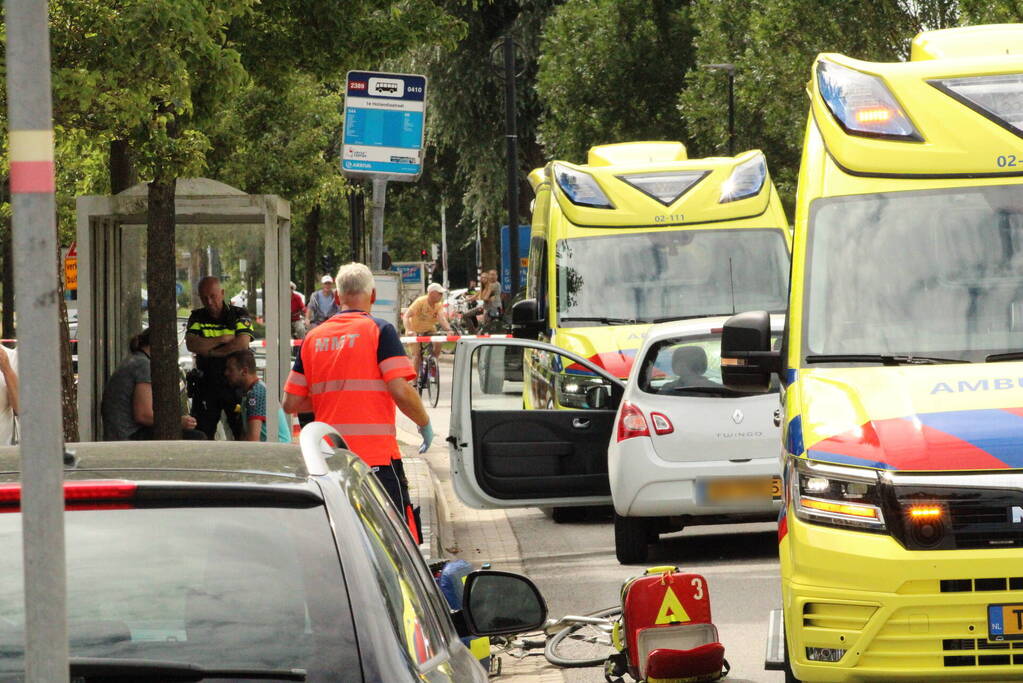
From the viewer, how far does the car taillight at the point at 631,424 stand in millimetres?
10719

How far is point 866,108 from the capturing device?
700 centimetres

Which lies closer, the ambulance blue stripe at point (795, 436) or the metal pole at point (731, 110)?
the ambulance blue stripe at point (795, 436)

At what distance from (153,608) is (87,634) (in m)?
0.12

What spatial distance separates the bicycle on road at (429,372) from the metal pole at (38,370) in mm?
23904

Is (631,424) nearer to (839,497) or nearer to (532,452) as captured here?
(532,452)

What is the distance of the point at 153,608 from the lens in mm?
3006

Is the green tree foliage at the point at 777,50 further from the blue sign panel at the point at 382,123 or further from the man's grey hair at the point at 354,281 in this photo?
the man's grey hair at the point at 354,281

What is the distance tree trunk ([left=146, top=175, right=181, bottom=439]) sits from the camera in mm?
11672

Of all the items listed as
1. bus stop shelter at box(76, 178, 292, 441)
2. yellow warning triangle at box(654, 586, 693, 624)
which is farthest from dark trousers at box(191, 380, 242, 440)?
yellow warning triangle at box(654, 586, 693, 624)

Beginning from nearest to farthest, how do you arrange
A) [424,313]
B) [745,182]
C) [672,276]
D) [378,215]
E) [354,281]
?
[354,281]
[378,215]
[672,276]
[745,182]
[424,313]

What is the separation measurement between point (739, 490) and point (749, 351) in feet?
12.3

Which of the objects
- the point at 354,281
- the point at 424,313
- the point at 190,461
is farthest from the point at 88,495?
the point at 424,313

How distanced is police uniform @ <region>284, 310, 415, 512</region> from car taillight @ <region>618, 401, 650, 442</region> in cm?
246

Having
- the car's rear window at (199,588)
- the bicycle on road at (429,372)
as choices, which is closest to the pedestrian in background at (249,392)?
the car's rear window at (199,588)
